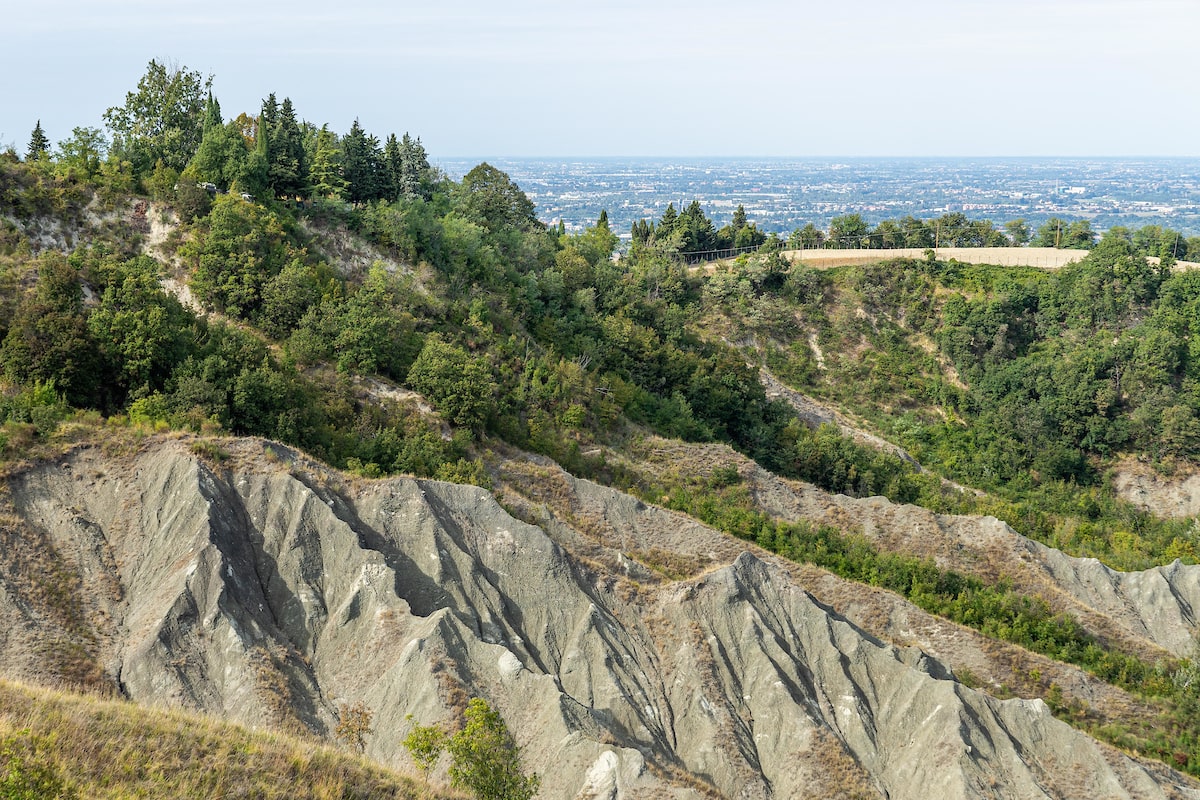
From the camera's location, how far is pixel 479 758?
852 inches

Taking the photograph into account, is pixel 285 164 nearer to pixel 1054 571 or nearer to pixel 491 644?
pixel 491 644

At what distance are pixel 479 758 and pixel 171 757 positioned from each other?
6.50 m

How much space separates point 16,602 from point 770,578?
71.8 ft

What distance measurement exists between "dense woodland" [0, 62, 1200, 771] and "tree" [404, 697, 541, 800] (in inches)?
532

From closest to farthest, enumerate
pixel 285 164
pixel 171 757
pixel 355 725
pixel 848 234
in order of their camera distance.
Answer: pixel 171 757 → pixel 355 725 → pixel 285 164 → pixel 848 234

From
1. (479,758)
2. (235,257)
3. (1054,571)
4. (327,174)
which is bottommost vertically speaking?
(1054,571)

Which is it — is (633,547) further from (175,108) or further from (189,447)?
(175,108)

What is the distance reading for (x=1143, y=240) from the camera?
81188 millimetres

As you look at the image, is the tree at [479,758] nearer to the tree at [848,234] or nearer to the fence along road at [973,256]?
the fence along road at [973,256]

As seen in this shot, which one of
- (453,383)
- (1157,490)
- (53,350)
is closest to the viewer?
(53,350)

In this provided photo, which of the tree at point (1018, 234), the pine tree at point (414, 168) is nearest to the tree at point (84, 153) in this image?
the pine tree at point (414, 168)

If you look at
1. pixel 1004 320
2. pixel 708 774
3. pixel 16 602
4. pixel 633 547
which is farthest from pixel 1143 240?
pixel 16 602

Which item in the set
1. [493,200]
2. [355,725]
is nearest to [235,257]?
[355,725]

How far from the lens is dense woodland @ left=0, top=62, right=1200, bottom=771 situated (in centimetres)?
3450
